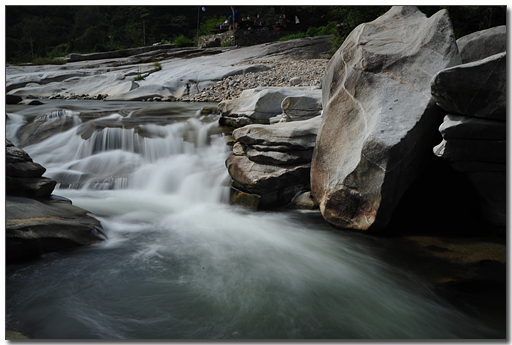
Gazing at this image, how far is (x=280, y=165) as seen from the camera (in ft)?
16.6

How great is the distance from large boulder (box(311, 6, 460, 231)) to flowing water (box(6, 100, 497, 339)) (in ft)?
1.52

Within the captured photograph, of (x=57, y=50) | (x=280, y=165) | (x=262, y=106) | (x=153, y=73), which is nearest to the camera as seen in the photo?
(x=280, y=165)

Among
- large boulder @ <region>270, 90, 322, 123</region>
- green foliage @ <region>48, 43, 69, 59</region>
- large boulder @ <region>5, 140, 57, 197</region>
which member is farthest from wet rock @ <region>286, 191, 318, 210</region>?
green foliage @ <region>48, 43, 69, 59</region>

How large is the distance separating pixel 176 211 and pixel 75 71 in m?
16.9

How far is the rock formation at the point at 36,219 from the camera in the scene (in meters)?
3.18

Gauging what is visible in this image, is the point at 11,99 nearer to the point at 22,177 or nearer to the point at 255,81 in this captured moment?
the point at 22,177

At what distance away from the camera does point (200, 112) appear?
9102 mm

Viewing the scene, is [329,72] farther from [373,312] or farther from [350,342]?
[350,342]

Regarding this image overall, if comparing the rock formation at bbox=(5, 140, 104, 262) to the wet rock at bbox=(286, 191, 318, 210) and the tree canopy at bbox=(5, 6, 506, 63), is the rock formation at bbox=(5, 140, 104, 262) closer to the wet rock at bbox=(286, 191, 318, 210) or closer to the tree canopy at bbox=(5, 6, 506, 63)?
the wet rock at bbox=(286, 191, 318, 210)

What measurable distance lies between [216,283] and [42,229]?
1712mm

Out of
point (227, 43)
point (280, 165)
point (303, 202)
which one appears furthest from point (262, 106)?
point (227, 43)

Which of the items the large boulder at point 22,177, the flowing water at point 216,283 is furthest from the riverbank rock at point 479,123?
the large boulder at point 22,177

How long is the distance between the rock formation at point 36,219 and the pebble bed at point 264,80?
30.2 feet

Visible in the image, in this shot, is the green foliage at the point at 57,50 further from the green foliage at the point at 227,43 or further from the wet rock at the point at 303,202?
the wet rock at the point at 303,202
